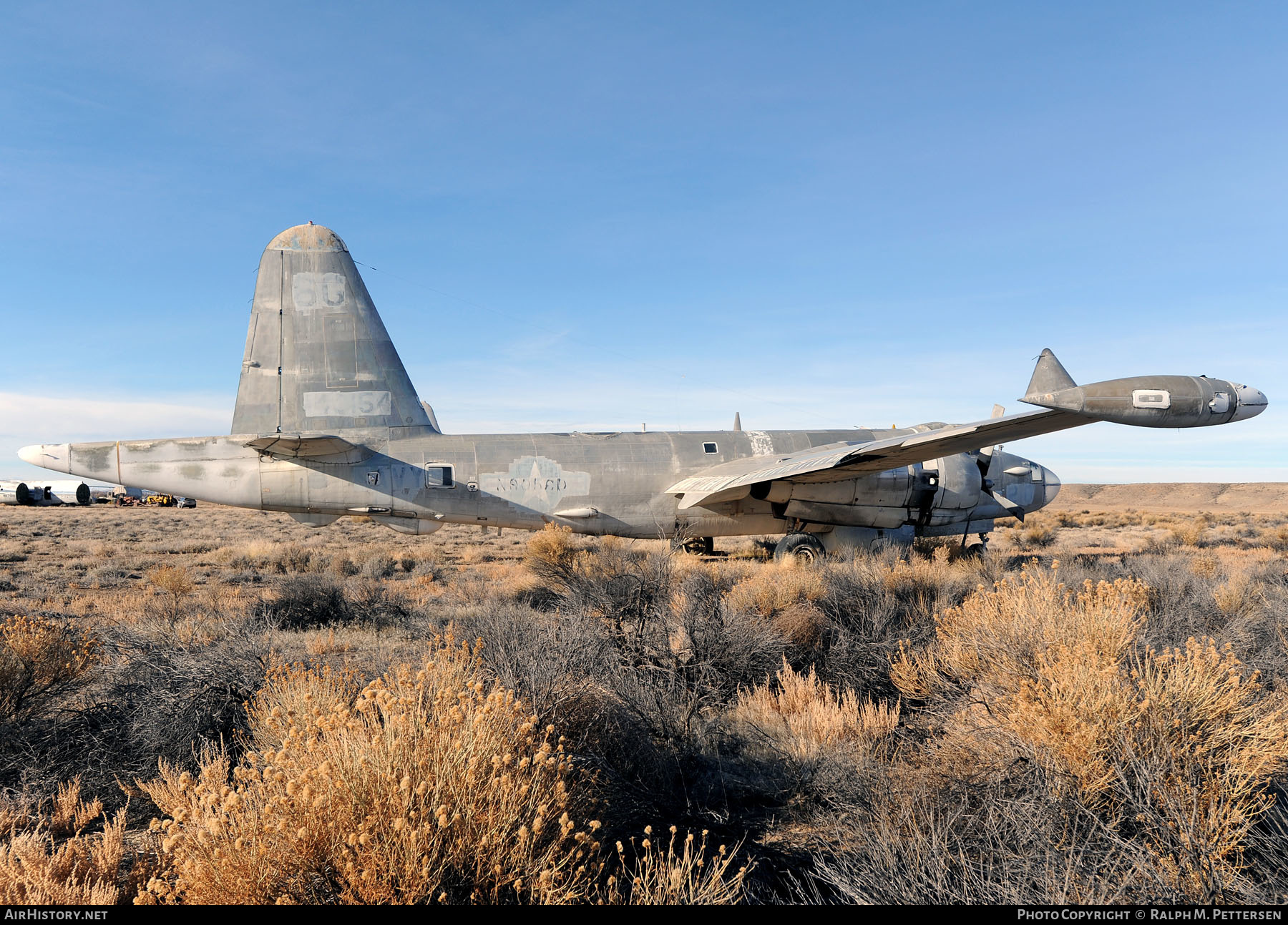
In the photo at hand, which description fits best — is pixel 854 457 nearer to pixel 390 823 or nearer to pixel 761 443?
pixel 761 443

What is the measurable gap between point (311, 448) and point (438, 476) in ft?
9.32

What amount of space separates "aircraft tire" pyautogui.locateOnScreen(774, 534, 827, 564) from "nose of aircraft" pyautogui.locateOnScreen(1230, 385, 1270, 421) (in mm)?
8912

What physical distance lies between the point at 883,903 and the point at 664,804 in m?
2.06

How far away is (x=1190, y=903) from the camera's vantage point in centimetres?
322

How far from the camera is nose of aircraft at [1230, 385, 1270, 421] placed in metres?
10.7

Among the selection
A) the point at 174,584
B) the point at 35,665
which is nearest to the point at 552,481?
the point at 174,584

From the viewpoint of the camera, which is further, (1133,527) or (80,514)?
(80,514)

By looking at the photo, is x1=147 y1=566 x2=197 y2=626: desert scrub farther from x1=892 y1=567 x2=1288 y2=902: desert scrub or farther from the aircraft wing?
x1=892 y1=567 x2=1288 y2=902: desert scrub

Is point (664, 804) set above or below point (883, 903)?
below

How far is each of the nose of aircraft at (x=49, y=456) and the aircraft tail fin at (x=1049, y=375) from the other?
20.7m

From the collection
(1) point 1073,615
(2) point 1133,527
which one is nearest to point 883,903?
(1) point 1073,615

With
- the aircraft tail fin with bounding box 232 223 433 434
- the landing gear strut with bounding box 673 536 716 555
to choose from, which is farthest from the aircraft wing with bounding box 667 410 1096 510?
the aircraft tail fin with bounding box 232 223 433 434

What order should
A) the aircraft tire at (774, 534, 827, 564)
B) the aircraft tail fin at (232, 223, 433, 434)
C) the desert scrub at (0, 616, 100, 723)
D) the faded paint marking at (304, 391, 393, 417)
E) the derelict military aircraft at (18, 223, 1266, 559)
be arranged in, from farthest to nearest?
the aircraft tire at (774, 534, 827, 564)
the faded paint marking at (304, 391, 393, 417)
the aircraft tail fin at (232, 223, 433, 434)
the derelict military aircraft at (18, 223, 1266, 559)
the desert scrub at (0, 616, 100, 723)

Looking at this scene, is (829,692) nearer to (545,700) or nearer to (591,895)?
(545,700)
